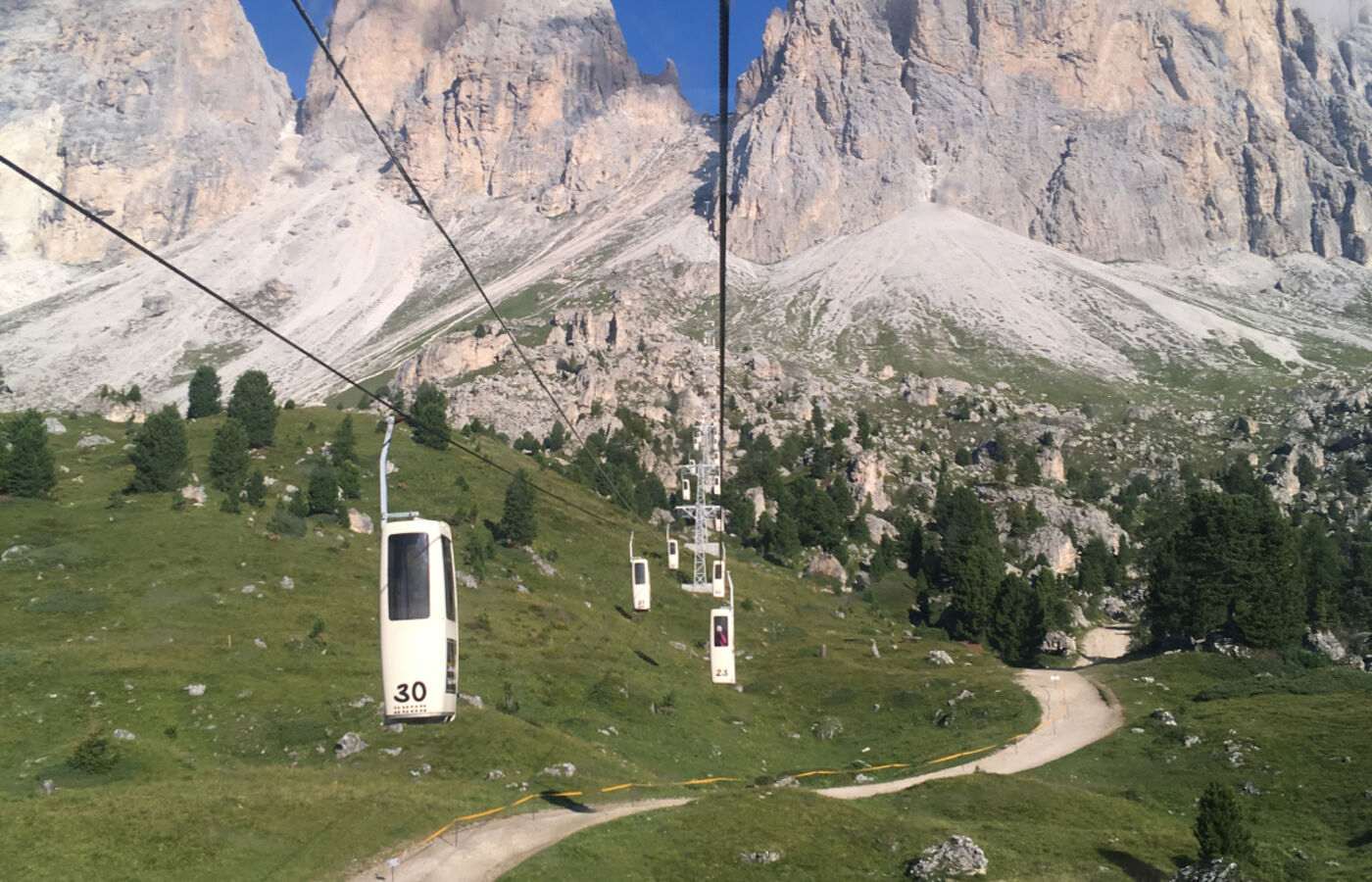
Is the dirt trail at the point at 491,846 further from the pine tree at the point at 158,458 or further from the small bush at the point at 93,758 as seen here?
the pine tree at the point at 158,458

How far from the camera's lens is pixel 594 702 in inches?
2635

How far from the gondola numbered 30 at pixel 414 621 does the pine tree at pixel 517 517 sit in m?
74.5

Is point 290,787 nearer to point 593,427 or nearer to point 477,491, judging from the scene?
point 477,491

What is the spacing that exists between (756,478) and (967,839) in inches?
5534

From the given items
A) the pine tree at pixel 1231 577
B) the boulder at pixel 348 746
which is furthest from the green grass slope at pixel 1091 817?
the pine tree at pixel 1231 577

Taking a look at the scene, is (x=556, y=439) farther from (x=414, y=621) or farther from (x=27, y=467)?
(x=414, y=621)

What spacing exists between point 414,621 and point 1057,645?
303ft

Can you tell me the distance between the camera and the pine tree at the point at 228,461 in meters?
100

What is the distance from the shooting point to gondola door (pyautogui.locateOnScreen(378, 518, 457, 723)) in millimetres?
30141

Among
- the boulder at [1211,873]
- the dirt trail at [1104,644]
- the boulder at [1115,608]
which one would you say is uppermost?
the boulder at [1211,873]

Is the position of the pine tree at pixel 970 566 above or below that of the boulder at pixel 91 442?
below

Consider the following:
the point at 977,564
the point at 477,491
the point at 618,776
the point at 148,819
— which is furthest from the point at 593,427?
the point at 148,819

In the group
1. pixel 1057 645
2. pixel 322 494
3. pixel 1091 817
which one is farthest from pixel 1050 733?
pixel 322 494

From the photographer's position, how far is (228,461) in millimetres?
101562
